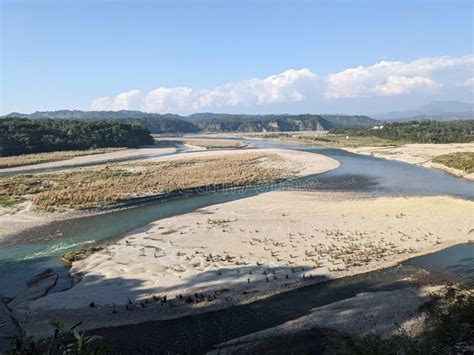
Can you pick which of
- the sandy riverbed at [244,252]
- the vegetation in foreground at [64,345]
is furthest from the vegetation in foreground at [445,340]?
the sandy riverbed at [244,252]

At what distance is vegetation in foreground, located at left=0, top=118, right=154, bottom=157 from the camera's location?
87.2 meters

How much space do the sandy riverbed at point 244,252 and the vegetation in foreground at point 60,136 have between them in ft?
232

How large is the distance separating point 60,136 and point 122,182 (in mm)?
61823

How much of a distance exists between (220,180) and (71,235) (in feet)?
76.7

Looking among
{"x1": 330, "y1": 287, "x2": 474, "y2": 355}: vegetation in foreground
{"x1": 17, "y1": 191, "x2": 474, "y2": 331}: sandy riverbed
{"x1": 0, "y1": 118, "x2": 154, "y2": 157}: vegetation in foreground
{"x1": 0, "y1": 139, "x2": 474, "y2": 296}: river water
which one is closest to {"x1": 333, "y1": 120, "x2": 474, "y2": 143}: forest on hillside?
{"x1": 0, "y1": 139, "x2": 474, "y2": 296}: river water

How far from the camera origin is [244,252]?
22156 millimetres

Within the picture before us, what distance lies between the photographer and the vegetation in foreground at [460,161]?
5369cm

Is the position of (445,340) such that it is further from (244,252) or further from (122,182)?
(122,182)

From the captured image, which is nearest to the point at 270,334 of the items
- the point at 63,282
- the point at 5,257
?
the point at 63,282

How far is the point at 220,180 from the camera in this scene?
48.8 meters

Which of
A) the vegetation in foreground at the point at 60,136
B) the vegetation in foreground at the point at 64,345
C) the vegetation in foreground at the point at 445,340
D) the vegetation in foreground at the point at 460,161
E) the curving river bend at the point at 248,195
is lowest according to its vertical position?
the curving river bend at the point at 248,195

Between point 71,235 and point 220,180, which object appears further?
point 220,180

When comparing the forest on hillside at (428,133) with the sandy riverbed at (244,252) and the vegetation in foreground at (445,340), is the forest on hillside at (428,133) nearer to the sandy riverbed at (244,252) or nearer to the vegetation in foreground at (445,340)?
the sandy riverbed at (244,252)

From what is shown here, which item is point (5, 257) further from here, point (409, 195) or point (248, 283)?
point (409, 195)
